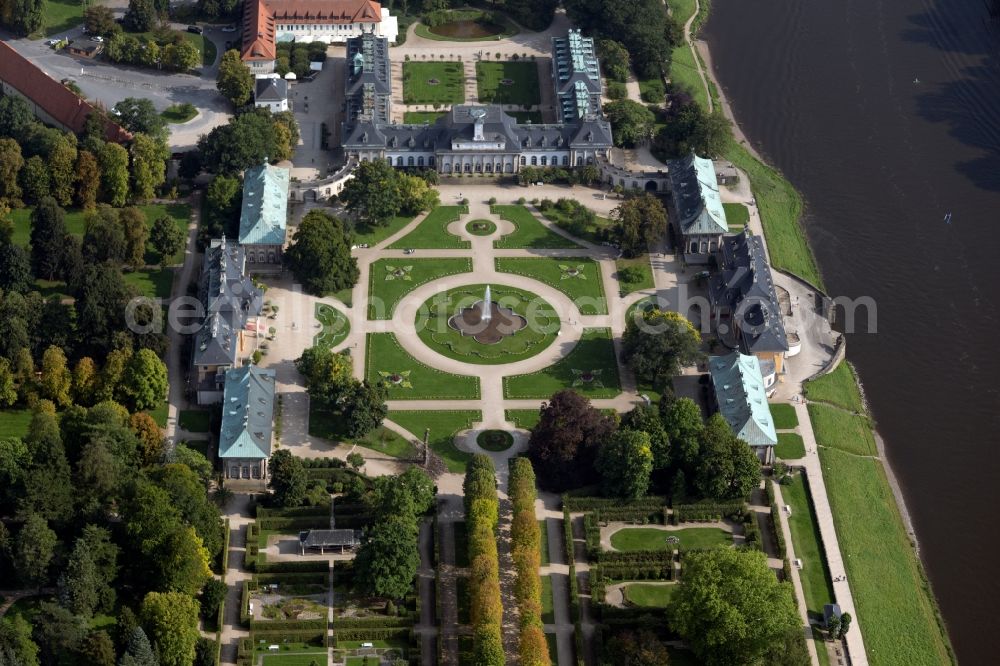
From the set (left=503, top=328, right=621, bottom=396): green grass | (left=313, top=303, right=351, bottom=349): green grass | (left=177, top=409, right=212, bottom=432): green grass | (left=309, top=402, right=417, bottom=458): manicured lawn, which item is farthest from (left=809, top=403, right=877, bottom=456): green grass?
(left=177, top=409, right=212, bottom=432): green grass

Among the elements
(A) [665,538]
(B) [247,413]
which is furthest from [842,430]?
(B) [247,413]

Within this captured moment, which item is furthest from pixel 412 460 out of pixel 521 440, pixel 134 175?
pixel 134 175

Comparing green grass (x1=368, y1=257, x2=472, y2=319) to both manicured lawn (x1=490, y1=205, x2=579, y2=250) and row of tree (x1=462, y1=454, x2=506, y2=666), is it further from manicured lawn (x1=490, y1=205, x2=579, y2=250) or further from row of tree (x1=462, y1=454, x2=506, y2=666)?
row of tree (x1=462, y1=454, x2=506, y2=666)

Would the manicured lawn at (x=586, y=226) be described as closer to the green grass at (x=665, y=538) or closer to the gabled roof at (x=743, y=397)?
the gabled roof at (x=743, y=397)

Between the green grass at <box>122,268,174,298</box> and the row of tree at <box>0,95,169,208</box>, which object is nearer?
the green grass at <box>122,268,174,298</box>

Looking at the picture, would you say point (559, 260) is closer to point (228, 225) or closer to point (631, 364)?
point (631, 364)

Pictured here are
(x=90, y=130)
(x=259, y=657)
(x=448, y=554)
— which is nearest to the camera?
(x=259, y=657)
